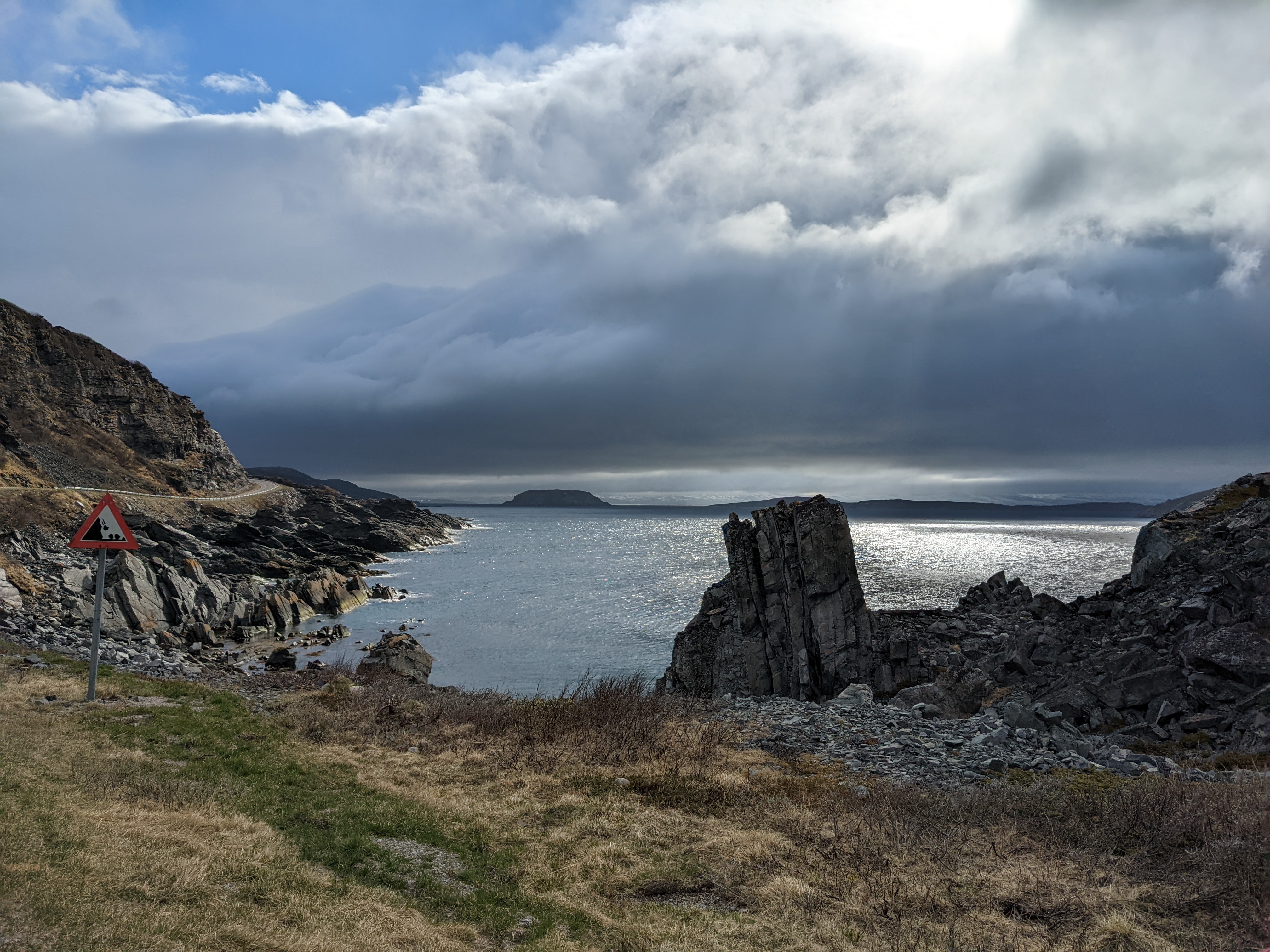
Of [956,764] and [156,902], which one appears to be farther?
[956,764]

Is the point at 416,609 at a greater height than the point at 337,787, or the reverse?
the point at 337,787

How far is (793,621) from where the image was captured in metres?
31.6

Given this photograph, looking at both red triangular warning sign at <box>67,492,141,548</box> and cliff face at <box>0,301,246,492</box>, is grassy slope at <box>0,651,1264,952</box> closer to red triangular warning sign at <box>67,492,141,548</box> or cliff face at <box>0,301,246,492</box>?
red triangular warning sign at <box>67,492,141,548</box>

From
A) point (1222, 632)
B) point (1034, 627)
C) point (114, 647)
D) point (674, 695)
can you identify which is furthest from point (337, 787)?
point (1034, 627)

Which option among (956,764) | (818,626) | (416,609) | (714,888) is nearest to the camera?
(714,888)

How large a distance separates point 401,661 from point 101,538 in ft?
59.3

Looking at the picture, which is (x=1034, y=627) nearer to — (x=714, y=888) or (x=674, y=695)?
(x=674, y=695)

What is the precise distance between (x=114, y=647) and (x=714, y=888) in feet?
78.6

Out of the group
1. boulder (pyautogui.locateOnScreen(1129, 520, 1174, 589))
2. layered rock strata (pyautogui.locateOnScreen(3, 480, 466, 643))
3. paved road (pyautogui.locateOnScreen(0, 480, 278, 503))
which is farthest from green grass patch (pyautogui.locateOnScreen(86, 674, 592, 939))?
paved road (pyautogui.locateOnScreen(0, 480, 278, 503))

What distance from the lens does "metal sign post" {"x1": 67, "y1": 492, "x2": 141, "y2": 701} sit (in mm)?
13680

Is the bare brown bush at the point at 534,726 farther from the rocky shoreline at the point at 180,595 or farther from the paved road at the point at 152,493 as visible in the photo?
the paved road at the point at 152,493

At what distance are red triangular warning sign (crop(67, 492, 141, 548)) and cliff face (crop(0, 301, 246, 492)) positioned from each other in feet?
262

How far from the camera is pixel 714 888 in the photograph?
871 cm

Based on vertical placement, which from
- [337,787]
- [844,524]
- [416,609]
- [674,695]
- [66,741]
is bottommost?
[416,609]
